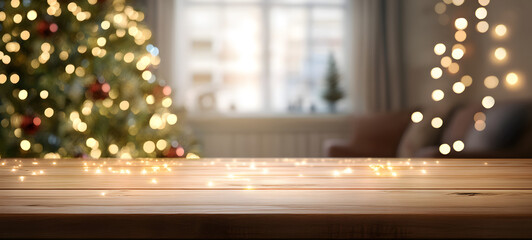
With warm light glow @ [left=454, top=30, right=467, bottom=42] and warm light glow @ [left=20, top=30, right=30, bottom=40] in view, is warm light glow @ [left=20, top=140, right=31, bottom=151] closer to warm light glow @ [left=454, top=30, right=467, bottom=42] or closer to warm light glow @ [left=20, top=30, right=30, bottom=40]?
warm light glow @ [left=20, top=30, right=30, bottom=40]

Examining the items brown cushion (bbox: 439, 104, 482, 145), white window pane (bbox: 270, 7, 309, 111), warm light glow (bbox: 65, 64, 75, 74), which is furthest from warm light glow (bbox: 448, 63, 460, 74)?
warm light glow (bbox: 65, 64, 75, 74)

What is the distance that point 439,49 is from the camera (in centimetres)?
400

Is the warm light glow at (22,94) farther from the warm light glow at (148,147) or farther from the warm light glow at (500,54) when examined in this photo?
the warm light glow at (500,54)

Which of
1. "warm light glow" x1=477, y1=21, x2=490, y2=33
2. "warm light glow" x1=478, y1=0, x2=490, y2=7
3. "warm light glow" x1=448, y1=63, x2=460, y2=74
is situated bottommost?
"warm light glow" x1=448, y1=63, x2=460, y2=74

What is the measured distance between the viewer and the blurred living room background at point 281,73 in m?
2.80

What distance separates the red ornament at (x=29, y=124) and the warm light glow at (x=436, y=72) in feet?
10.1

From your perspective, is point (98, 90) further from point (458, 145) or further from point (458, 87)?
point (458, 87)

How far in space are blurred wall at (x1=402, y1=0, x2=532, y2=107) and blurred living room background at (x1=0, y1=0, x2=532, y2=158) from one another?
0.04ft

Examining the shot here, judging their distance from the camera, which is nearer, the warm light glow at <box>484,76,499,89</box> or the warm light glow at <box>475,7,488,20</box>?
Result: the warm light glow at <box>484,76,499,89</box>

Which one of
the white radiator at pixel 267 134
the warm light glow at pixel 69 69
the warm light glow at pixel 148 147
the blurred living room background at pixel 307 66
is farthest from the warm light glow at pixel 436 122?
the warm light glow at pixel 69 69

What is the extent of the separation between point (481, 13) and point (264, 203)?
3.35 meters

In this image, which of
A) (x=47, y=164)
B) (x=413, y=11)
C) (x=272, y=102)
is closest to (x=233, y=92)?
(x=272, y=102)

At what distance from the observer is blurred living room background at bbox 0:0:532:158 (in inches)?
110

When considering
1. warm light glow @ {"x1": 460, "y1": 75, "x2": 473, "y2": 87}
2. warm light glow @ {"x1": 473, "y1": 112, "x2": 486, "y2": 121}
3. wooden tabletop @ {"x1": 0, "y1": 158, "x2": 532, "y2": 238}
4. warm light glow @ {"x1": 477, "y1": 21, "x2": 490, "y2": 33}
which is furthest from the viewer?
warm light glow @ {"x1": 460, "y1": 75, "x2": 473, "y2": 87}
